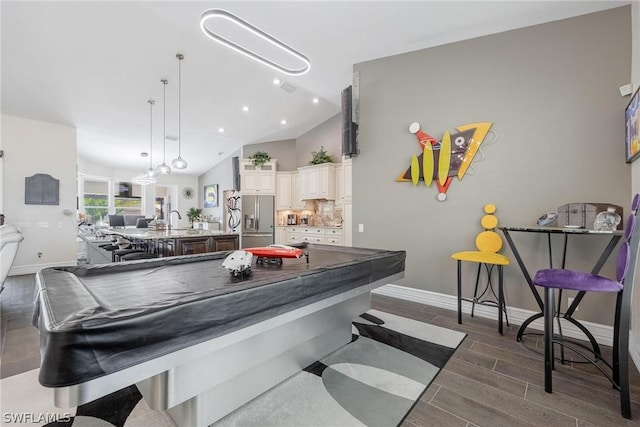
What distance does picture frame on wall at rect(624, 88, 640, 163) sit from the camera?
2.12m

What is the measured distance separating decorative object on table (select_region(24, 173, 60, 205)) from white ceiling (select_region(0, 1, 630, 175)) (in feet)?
3.97

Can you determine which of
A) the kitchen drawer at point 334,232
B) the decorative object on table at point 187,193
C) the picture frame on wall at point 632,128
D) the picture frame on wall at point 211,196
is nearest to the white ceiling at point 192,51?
the picture frame on wall at point 632,128

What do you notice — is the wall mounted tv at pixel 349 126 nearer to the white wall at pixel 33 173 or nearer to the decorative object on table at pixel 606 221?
the decorative object on table at pixel 606 221

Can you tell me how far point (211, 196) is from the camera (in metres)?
10.2

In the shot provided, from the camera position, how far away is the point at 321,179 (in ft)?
21.0

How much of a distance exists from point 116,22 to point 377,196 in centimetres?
418

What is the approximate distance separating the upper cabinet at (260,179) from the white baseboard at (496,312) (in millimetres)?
4501

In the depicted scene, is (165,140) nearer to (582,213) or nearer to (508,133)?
(508,133)

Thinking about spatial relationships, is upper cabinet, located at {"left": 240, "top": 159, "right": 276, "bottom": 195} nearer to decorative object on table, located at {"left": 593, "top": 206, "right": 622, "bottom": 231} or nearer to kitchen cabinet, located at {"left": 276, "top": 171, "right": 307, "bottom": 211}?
kitchen cabinet, located at {"left": 276, "top": 171, "right": 307, "bottom": 211}

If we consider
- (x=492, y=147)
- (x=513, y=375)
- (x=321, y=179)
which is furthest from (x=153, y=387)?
(x=321, y=179)

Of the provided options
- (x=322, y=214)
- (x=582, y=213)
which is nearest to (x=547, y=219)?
(x=582, y=213)

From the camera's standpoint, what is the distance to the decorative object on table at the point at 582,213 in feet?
7.98

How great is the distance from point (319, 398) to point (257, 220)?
589 centimetres

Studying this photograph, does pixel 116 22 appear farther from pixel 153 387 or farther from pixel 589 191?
pixel 589 191
